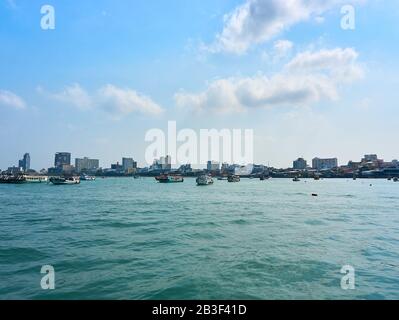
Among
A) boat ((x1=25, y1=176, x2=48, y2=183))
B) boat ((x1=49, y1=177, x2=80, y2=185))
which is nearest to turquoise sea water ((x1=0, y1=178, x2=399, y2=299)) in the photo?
boat ((x1=49, y1=177, x2=80, y2=185))

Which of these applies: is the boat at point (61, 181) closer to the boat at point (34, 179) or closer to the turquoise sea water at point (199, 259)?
the boat at point (34, 179)

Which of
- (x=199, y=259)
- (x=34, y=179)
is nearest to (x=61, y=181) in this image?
(x=34, y=179)

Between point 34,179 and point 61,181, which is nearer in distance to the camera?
point 61,181

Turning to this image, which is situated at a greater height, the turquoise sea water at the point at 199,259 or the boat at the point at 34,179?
the boat at the point at 34,179

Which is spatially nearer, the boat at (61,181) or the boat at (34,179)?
the boat at (61,181)

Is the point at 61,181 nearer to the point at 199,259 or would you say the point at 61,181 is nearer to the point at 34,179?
the point at 34,179

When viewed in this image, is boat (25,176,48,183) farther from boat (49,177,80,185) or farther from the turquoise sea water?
the turquoise sea water

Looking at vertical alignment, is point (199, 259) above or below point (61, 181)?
below

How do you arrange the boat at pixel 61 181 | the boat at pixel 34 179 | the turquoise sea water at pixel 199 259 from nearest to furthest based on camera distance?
the turquoise sea water at pixel 199 259 → the boat at pixel 61 181 → the boat at pixel 34 179

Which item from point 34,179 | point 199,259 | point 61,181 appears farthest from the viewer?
point 34,179

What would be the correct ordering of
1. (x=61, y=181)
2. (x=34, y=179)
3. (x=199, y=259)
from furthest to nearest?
(x=34, y=179) → (x=61, y=181) → (x=199, y=259)

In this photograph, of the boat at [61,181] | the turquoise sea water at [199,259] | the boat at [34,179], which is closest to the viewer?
the turquoise sea water at [199,259]

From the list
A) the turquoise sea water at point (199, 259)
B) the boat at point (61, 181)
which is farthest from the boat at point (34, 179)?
the turquoise sea water at point (199, 259)
